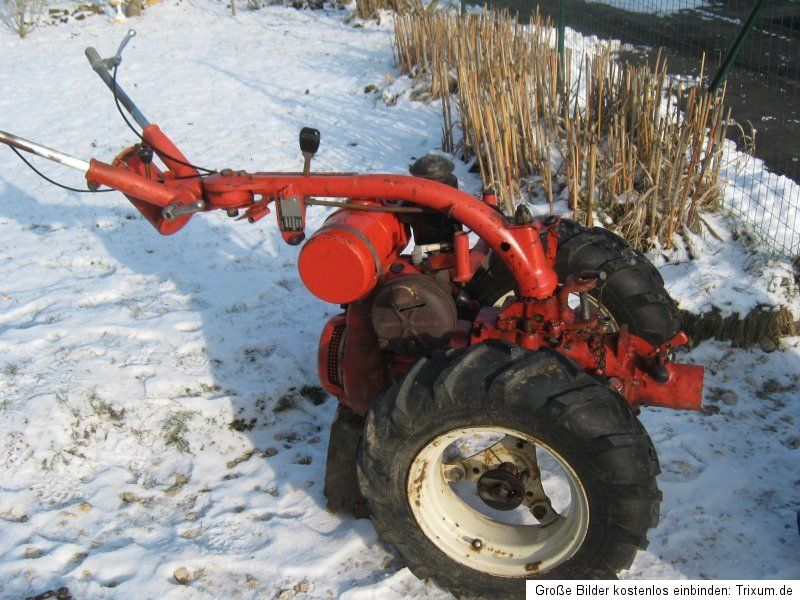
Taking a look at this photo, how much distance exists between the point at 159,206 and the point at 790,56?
7709mm

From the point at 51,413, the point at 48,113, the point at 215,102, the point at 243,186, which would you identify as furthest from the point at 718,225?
the point at 48,113

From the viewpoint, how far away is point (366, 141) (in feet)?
23.2

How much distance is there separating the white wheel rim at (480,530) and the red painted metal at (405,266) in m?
0.46

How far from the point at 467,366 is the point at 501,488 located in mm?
586

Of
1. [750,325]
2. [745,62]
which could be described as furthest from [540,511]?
[745,62]

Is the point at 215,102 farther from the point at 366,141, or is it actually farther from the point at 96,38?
the point at 96,38

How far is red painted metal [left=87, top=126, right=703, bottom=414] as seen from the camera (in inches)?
103

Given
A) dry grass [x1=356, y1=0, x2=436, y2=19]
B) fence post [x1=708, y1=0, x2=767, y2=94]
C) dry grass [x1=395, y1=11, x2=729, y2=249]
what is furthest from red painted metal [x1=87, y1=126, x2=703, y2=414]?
dry grass [x1=356, y1=0, x2=436, y2=19]

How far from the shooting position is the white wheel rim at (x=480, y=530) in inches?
93.9

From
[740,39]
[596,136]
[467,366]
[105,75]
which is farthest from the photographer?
[596,136]

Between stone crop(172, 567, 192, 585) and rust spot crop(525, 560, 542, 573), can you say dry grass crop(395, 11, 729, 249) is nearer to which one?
rust spot crop(525, 560, 542, 573)

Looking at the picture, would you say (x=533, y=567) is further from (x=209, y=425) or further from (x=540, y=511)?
(x=209, y=425)

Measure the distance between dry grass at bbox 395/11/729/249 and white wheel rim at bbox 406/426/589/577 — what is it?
8.43ft

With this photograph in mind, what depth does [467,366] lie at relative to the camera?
2271 mm
